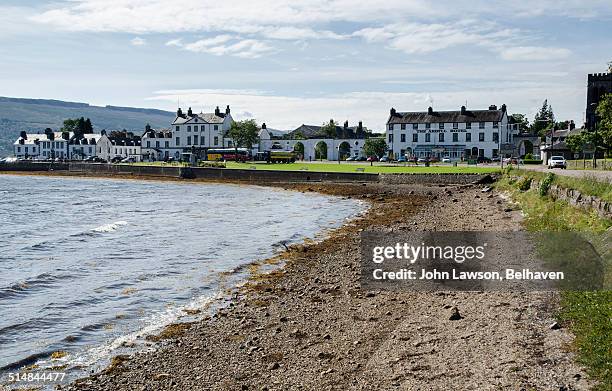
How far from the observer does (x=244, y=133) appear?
132 metres

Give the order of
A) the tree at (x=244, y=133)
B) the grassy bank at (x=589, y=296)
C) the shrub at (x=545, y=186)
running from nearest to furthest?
the grassy bank at (x=589, y=296) → the shrub at (x=545, y=186) → the tree at (x=244, y=133)

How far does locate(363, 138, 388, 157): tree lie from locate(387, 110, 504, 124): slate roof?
244 inches

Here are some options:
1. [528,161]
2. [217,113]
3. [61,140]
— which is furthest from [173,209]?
[61,140]

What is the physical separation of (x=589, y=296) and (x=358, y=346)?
551 cm

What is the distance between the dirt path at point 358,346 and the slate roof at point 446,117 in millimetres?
98115

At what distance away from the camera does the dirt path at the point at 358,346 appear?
11703 millimetres

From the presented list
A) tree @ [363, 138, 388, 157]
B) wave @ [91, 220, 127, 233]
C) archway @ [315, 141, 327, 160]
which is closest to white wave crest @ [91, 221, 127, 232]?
wave @ [91, 220, 127, 233]

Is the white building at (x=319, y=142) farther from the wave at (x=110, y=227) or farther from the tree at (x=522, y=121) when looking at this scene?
the wave at (x=110, y=227)

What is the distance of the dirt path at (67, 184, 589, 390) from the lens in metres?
→ 11.7

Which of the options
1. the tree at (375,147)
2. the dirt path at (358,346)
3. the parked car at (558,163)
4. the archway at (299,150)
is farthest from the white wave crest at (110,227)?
the archway at (299,150)

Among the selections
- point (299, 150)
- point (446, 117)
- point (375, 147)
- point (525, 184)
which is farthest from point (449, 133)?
point (525, 184)

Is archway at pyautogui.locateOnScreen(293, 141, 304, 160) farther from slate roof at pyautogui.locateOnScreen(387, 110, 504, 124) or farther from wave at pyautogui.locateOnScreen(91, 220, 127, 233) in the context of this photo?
wave at pyautogui.locateOnScreen(91, 220, 127, 233)

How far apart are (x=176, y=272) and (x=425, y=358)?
574 inches

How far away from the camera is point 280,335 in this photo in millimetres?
15742
